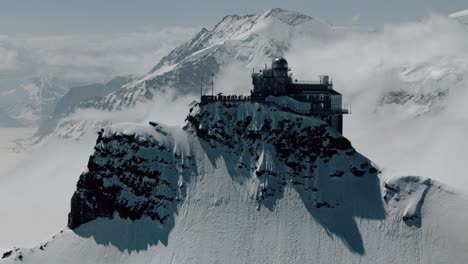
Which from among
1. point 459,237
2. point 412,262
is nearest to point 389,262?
point 412,262

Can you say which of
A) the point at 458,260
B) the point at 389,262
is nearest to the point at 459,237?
the point at 458,260

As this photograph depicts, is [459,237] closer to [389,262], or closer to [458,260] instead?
[458,260]

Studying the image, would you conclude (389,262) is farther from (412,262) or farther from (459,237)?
(459,237)
